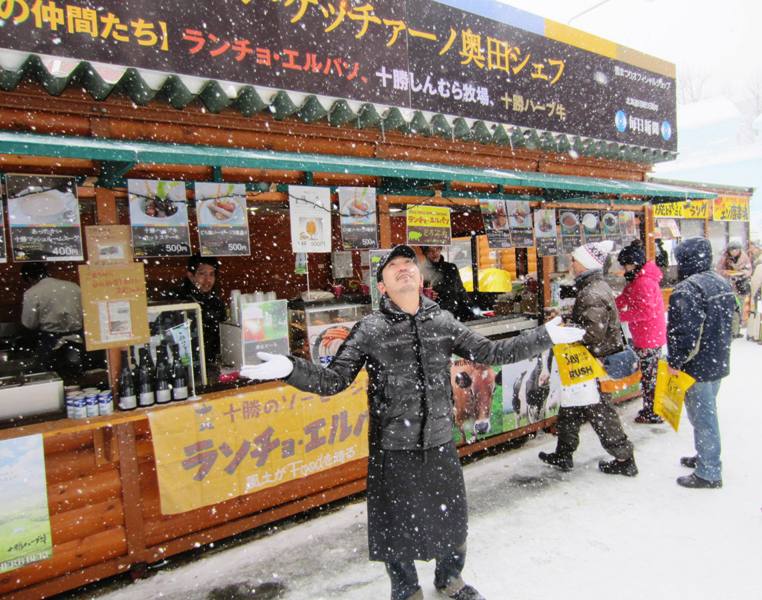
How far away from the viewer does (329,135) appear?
570 cm

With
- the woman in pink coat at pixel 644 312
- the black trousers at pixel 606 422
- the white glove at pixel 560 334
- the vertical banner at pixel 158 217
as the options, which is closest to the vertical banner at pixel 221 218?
the vertical banner at pixel 158 217

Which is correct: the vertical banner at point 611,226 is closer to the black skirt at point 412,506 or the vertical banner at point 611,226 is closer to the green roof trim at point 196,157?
the green roof trim at point 196,157

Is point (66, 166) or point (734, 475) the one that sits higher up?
point (66, 166)

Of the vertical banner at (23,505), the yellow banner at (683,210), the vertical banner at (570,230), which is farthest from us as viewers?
the yellow banner at (683,210)

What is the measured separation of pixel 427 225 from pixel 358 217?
3.29 feet

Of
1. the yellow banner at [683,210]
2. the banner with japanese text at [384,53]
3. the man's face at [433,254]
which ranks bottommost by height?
the man's face at [433,254]

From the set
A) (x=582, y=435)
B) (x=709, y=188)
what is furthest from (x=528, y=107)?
(x=709, y=188)

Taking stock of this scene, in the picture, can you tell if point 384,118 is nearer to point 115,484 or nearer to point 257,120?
point 257,120

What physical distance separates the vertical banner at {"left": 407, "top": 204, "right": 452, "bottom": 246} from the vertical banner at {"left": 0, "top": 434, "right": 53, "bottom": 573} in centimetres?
403

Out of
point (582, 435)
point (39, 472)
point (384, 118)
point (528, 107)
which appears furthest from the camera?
point (528, 107)

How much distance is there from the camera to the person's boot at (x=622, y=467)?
5.48 m

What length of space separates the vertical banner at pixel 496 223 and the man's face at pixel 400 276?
3726 millimetres

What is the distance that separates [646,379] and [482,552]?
189 inches

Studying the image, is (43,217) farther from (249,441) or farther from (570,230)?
(570,230)
